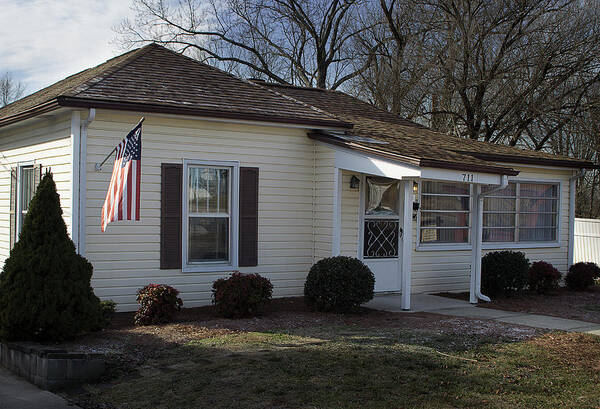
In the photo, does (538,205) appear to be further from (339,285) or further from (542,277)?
(339,285)

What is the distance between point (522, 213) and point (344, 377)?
989 centimetres

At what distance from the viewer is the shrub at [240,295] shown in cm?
967

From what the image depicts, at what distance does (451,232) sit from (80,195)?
755 centimetres

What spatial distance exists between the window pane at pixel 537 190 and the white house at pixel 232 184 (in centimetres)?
149

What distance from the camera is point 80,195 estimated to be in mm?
9797

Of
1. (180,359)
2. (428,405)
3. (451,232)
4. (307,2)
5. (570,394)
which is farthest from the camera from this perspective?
(307,2)

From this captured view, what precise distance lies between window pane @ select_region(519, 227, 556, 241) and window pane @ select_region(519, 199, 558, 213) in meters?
0.46

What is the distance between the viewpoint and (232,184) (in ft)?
36.4

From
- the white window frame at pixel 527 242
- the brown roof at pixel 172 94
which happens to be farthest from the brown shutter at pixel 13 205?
the white window frame at pixel 527 242

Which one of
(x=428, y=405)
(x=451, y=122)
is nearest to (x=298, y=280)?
(x=428, y=405)

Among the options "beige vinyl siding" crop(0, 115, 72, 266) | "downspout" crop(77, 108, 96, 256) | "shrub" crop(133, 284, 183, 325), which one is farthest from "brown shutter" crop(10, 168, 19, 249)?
"shrub" crop(133, 284, 183, 325)

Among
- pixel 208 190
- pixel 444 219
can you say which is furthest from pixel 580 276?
pixel 208 190

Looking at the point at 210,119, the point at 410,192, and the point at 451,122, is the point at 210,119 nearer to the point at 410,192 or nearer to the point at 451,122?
the point at 410,192

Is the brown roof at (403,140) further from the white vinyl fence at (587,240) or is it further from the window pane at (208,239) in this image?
the white vinyl fence at (587,240)
